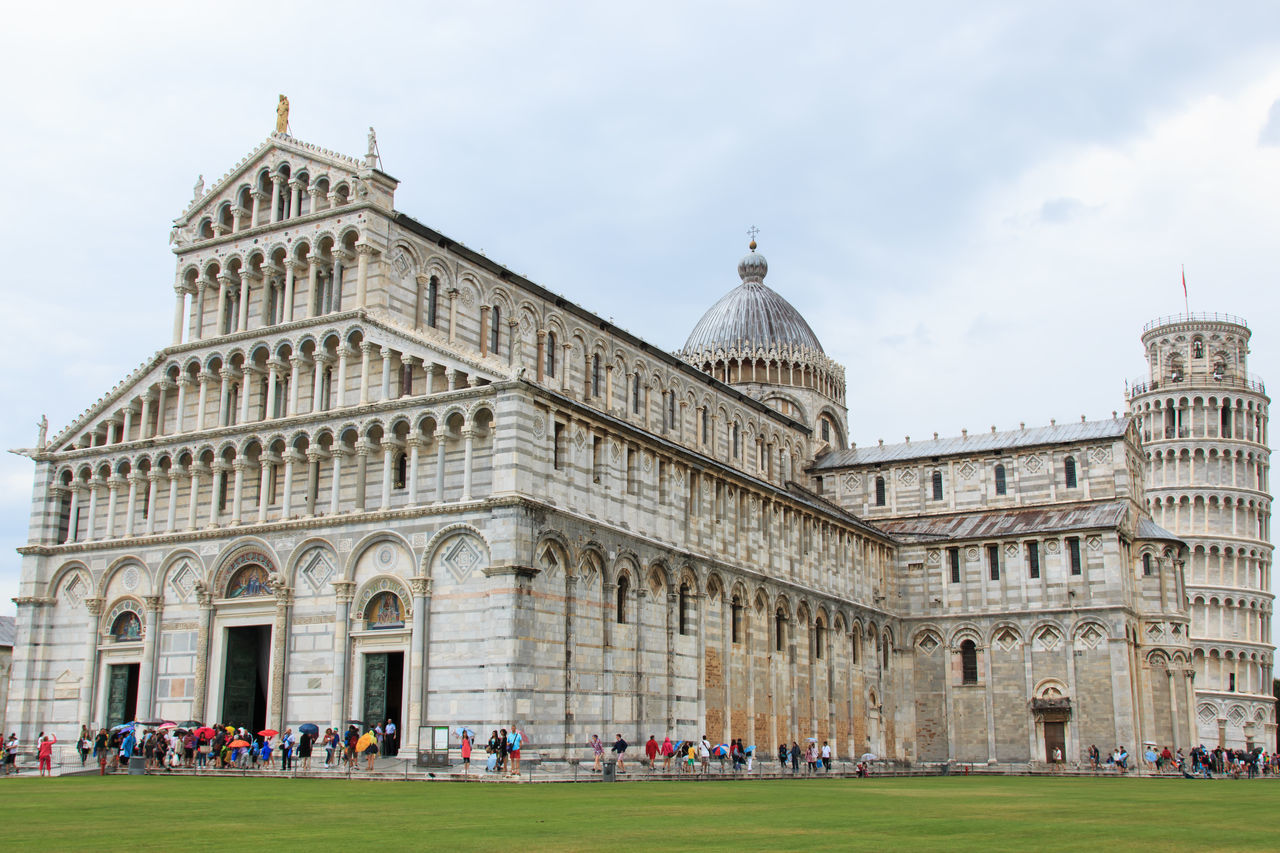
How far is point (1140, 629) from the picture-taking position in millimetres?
59906

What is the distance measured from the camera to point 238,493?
40.6 metres

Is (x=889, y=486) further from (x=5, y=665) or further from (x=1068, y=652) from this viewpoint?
(x=5, y=665)

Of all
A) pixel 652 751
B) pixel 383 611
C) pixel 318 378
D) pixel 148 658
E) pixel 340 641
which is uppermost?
pixel 318 378

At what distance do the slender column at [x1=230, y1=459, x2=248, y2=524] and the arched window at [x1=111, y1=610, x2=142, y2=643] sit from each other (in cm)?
522

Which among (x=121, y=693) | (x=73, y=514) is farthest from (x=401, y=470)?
(x=73, y=514)

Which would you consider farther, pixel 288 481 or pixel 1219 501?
pixel 1219 501

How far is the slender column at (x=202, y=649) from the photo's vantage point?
39.0 m

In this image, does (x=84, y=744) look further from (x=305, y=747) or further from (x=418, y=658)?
(x=418, y=658)

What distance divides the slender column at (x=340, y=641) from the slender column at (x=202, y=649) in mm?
5137

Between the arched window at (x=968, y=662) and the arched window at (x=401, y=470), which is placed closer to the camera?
the arched window at (x=401, y=470)

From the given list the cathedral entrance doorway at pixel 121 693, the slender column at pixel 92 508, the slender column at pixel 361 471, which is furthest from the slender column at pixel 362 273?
the cathedral entrance doorway at pixel 121 693

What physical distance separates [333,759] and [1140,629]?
135 ft

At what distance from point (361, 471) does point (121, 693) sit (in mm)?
11876

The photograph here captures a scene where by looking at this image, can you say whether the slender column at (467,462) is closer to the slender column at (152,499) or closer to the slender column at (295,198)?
the slender column at (295,198)
